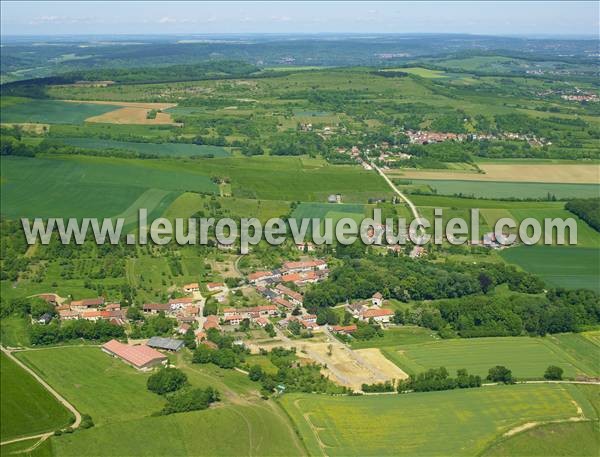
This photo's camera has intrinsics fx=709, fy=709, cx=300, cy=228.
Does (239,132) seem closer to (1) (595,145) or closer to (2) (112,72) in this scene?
(1) (595,145)

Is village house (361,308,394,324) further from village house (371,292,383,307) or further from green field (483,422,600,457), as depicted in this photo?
green field (483,422,600,457)

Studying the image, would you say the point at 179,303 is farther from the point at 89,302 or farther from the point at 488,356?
the point at 488,356

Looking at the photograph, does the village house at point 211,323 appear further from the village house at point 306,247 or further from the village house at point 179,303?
the village house at point 306,247

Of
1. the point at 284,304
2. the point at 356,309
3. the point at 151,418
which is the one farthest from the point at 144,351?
the point at 356,309

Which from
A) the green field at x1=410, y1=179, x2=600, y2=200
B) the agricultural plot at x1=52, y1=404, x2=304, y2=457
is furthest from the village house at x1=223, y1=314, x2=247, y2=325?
the green field at x1=410, y1=179, x2=600, y2=200

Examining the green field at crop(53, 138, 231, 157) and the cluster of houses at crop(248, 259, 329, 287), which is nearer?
the cluster of houses at crop(248, 259, 329, 287)

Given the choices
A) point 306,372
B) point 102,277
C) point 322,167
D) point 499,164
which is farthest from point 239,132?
point 306,372
